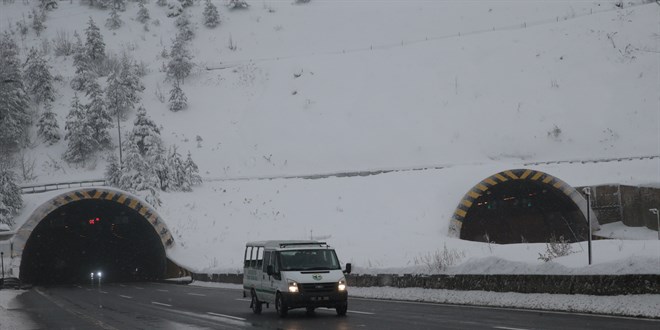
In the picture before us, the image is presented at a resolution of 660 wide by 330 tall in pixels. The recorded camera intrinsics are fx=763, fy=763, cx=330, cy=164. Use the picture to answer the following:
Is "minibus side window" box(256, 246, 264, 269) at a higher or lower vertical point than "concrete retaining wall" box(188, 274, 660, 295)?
higher

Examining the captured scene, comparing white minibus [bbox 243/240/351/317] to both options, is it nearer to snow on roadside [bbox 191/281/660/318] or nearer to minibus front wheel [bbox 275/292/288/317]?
minibus front wheel [bbox 275/292/288/317]

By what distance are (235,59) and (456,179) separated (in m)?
57.2

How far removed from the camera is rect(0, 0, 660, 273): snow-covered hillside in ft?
165

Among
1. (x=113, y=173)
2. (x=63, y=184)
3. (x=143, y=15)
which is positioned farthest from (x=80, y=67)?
(x=63, y=184)

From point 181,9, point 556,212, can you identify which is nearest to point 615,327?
point 556,212

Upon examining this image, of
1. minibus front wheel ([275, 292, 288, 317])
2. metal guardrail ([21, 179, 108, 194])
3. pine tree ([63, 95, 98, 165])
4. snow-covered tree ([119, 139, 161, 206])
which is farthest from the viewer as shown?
pine tree ([63, 95, 98, 165])

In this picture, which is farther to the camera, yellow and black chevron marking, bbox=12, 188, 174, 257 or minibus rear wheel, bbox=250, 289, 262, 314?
yellow and black chevron marking, bbox=12, 188, 174, 257

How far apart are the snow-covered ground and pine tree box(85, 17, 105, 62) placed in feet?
12.4

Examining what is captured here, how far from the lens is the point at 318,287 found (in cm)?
1970

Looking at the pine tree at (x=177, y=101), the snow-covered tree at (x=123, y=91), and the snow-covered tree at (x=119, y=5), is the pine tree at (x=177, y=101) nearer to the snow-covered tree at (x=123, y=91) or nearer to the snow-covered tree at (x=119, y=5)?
the snow-covered tree at (x=123, y=91)

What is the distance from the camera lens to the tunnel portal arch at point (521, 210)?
4100 cm

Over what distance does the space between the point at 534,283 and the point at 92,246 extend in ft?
170

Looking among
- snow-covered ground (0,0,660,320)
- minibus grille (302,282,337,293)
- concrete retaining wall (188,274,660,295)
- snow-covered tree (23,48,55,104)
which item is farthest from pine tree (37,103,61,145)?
minibus grille (302,282,337,293)

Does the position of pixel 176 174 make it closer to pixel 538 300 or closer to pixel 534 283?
pixel 534 283
